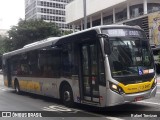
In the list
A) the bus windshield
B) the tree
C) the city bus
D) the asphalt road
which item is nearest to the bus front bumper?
the city bus

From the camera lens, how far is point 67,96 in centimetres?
1214

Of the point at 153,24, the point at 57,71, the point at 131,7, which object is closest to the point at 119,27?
the point at 57,71

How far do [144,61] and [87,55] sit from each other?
196 cm

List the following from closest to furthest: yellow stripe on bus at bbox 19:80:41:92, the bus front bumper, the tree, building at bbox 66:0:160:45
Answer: the bus front bumper → yellow stripe on bus at bbox 19:80:41:92 → building at bbox 66:0:160:45 → the tree

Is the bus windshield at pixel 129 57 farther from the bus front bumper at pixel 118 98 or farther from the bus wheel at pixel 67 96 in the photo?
the bus wheel at pixel 67 96

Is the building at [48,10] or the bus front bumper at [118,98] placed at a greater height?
the building at [48,10]

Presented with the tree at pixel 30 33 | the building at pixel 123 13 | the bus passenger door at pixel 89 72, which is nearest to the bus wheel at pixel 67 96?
the bus passenger door at pixel 89 72

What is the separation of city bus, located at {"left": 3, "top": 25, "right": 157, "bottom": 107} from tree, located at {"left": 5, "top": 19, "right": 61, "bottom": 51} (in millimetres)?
42409

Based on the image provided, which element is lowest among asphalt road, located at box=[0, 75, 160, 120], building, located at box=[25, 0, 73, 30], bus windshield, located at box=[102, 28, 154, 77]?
asphalt road, located at box=[0, 75, 160, 120]

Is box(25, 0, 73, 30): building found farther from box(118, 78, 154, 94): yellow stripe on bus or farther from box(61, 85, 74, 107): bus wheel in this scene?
box(118, 78, 154, 94): yellow stripe on bus

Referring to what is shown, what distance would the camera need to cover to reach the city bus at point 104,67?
9670 millimetres

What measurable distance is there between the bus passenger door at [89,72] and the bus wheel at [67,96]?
1120 mm

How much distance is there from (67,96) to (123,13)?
47941 mm

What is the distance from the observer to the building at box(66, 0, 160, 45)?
134 ft
